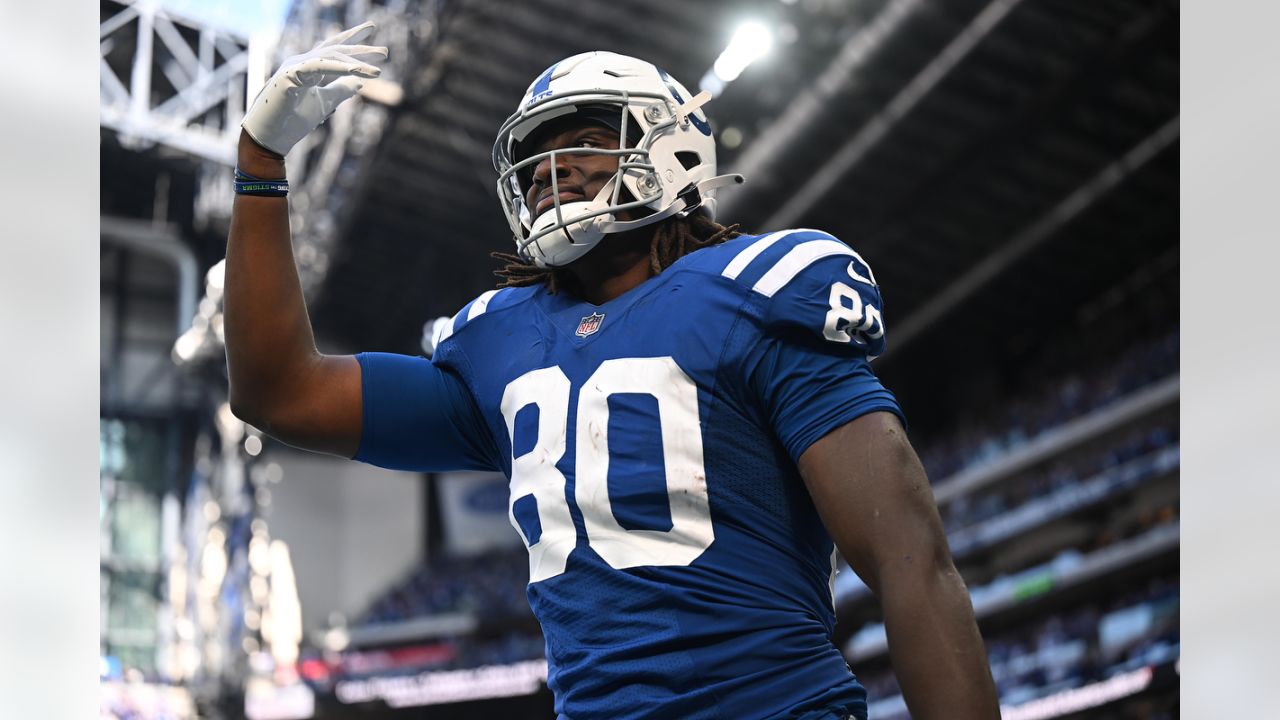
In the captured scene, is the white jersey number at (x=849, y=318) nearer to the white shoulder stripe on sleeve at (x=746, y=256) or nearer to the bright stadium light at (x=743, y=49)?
the white shoulder stripe on sleeve at (x=746, y=256)

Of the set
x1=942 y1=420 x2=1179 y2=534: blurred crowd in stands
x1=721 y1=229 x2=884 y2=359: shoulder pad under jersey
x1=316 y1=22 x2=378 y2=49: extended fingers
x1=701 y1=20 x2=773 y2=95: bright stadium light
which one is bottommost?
x1=721 y1=229 x2=884 y2=359: shoulder pad under jersey

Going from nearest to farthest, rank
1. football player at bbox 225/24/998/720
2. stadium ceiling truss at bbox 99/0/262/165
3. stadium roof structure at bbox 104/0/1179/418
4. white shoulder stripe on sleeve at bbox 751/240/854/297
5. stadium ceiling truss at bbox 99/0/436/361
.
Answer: football player at bbox 225/24/998/720 < white shoulder stripe on sleeve at bbox 751/240/854/297 < stadium ceiling truss at bbox 99/0/262/165 < stadium ceiling truss at bbox 99/0/436/361 < stadium roof structure at bbox 104/0/1179/418

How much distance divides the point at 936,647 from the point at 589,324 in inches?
24.9

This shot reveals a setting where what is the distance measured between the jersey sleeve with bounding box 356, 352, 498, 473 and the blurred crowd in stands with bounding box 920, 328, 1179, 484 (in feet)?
56.8

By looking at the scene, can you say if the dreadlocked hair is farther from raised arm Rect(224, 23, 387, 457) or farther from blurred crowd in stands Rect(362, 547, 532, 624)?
blurred crowd in stands Rect(362, 547, 532, 624)

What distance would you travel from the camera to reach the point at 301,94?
6.29 feet

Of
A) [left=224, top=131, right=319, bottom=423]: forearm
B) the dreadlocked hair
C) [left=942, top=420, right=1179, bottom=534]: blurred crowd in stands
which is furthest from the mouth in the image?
[left=942, top=420, right=1179, bottom=534]: blurred crowd in stands

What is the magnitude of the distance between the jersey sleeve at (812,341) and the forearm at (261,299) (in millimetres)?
644

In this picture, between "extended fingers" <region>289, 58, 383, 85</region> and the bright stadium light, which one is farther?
the bright stadium light

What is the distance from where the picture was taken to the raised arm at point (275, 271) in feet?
6.30

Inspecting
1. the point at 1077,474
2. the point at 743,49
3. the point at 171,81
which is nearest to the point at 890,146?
the point at 1077,474

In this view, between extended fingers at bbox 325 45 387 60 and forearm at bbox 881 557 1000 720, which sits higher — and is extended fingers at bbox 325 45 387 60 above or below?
above

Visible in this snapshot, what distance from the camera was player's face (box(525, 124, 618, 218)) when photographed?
1.95m

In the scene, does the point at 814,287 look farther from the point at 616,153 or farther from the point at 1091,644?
the point at 1091,644
